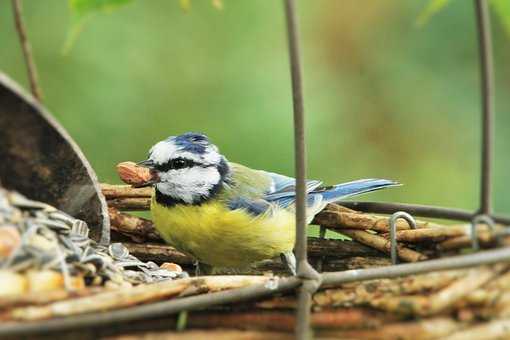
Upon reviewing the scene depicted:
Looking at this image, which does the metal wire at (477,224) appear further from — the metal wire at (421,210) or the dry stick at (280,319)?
the dry stick at (280,319)

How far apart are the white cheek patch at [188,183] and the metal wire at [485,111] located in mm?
1045

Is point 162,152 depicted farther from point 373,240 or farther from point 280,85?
point 280,85

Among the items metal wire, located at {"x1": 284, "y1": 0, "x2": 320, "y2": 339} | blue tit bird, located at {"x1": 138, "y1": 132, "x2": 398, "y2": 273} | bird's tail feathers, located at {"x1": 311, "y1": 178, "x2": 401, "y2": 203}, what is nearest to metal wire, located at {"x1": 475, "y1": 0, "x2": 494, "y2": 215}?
metal wire, located at {"x1": 284, "y1": 0, "x2": 320, "y2": 339}

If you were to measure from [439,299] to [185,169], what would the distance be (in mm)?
1144

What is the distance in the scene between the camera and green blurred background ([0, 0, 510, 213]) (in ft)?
8.56

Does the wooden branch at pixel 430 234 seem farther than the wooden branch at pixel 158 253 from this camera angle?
No

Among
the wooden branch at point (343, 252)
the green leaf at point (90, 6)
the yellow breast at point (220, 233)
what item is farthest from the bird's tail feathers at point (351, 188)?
the green leaf at point (90, 6)

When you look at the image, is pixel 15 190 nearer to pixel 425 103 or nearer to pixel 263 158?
pixel 263 158

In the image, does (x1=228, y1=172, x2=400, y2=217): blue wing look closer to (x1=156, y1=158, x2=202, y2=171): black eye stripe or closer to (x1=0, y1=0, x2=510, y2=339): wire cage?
(x1=156, y1=158, x2=202, y2=171): black eye stripe

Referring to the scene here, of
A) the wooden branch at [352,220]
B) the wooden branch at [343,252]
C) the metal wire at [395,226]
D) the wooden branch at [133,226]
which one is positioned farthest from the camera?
the wooden branch at [133,226]

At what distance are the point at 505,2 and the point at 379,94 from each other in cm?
180

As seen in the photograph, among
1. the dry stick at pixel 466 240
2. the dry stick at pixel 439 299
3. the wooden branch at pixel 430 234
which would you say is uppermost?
the wooden branch at pixel 430 234

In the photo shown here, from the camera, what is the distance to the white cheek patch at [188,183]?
201 centimetres

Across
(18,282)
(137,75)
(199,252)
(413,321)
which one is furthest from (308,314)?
(137,75)
